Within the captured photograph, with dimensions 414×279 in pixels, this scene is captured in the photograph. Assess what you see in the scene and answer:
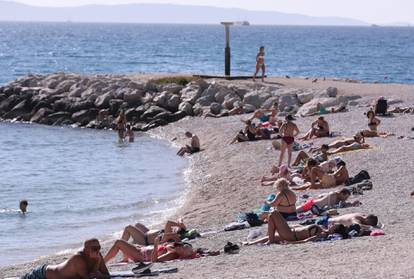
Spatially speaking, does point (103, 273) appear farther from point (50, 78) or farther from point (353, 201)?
point (50, 78)

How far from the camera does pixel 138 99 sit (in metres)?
39.1

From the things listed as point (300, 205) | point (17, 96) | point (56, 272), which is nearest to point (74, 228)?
point (300, 205)

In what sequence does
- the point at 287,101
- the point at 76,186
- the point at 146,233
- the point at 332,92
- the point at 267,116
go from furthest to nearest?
the point at 332,92, the point at 287,101, the point at 267,116, the point at 76,186, the point at 146,233

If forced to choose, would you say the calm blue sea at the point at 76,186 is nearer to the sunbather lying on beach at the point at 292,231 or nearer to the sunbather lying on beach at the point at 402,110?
the sunbather lying on beach at the point at 292,231

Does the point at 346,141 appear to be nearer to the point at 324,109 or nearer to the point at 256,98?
the point at 324,109

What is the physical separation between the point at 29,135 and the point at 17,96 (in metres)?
6.88

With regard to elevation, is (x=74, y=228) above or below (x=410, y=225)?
below

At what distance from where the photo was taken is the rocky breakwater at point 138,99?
3488 centimetres

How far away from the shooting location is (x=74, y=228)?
1991cm

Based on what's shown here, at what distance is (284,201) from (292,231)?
1.60 metres

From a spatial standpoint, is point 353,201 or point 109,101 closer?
point 353,201

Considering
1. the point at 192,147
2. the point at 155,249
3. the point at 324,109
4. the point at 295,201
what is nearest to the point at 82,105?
the point at 192,147

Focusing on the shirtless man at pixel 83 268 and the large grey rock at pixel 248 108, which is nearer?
the shirtless man at pixel 83 268

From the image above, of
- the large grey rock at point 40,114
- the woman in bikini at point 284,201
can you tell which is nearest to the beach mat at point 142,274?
the woman in bikini at point 284,201
